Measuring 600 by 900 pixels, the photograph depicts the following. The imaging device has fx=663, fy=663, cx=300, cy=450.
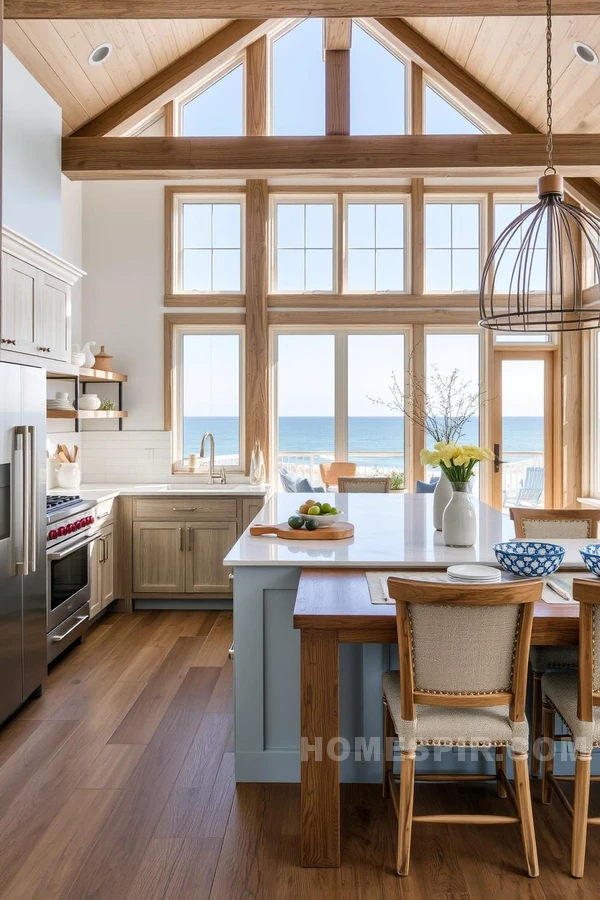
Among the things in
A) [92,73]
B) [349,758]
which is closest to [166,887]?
[349,758]

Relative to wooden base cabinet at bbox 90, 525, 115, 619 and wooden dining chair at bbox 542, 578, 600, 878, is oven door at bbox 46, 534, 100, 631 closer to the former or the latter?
wooden base cabinet at bbox 90, 525, 115, 619

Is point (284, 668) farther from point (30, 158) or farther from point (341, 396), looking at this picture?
point (341, 396)

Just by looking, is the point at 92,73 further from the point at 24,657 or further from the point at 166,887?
the point at 166,887

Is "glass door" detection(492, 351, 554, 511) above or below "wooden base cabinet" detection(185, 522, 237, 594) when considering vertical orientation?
above

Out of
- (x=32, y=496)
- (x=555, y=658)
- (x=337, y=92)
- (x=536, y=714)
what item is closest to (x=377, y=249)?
(x=337, y=92)

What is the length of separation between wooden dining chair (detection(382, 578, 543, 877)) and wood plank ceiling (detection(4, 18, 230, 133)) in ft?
12.8

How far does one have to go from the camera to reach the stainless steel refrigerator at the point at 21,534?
10.5 ft

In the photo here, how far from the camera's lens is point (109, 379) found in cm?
565

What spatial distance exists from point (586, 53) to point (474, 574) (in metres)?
3.92

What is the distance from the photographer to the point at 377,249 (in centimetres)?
631

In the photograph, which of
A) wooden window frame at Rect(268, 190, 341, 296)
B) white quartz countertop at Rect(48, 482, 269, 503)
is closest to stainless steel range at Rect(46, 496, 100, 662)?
white quartz countertop at Rect(48, 482, 269, 503)

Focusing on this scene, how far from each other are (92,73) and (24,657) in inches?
153

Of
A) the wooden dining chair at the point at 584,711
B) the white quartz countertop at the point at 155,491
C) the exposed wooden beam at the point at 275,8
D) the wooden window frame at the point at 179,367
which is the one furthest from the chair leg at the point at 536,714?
the wooden window frame at the point at 179,367

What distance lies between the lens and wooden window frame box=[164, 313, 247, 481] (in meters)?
6.16
